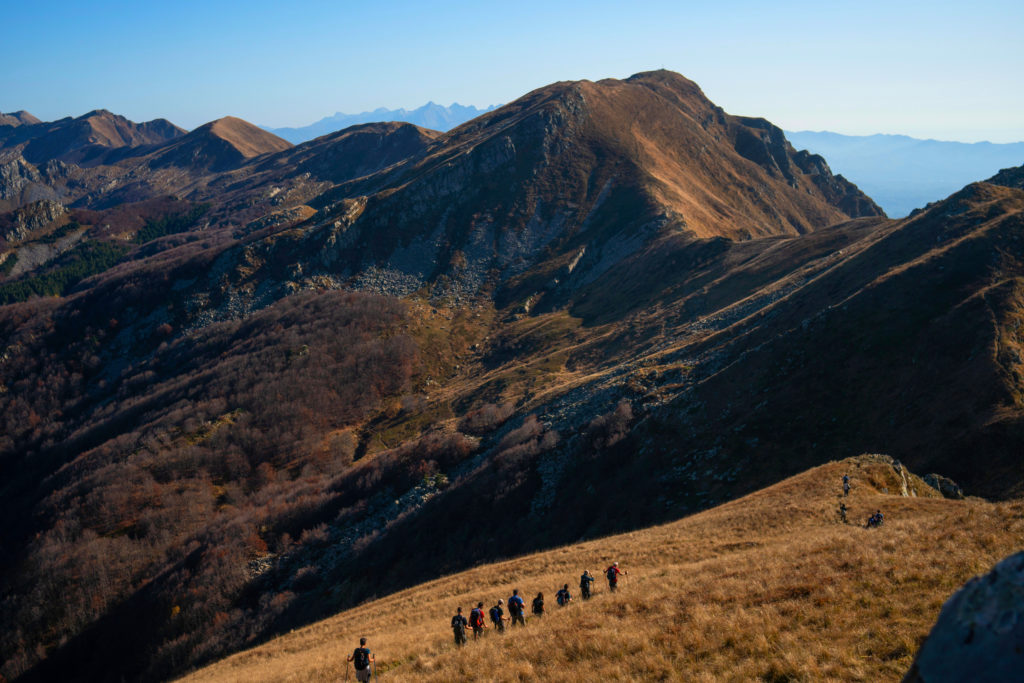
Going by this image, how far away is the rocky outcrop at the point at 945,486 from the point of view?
29547 mm

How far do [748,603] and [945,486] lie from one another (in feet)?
72.8

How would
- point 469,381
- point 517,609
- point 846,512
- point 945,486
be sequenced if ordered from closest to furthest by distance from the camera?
point 517,609
point 846,512
point 945,486
point 469,381

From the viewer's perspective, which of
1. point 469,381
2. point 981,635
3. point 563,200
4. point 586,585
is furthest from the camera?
point 563,200

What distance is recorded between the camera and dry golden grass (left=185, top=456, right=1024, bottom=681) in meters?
14.1

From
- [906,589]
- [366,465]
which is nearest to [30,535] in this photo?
[366,465]

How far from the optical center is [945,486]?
30.2m

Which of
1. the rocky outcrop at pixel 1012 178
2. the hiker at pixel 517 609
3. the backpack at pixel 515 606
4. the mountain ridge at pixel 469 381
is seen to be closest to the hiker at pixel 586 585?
the hiker at pixel 517 609

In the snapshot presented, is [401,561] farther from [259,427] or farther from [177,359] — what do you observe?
[177,359]

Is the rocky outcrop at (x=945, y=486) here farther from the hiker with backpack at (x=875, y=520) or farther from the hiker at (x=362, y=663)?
the hiker at (x=362, y=663)

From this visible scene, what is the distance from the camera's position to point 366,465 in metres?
72.1

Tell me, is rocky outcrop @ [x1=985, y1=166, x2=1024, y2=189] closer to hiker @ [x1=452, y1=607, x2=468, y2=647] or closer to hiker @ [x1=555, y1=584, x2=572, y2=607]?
hiker @ [x1=555, y1=584, x2=572, y2=607]

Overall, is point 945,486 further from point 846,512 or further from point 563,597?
point 563,597

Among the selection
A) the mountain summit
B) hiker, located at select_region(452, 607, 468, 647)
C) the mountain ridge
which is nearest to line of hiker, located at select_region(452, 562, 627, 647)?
hiker, located at select_region(452, 607, 468, 647)

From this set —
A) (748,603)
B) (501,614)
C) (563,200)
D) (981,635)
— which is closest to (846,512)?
(748,603)
